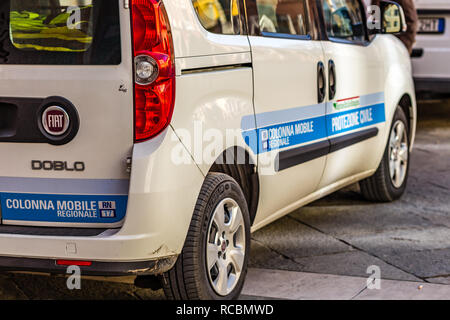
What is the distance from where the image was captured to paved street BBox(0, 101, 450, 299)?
15.2 feet

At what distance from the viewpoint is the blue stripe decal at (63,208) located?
12.2 feet

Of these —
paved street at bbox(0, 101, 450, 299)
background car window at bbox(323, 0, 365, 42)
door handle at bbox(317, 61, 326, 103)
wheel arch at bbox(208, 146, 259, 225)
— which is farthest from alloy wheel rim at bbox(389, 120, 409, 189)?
wheel arch at bbox(208, 146, 259, 225)

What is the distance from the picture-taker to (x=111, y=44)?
3.70 m

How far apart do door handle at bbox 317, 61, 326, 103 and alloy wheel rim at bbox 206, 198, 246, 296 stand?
113 cm

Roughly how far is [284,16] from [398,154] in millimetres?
2134

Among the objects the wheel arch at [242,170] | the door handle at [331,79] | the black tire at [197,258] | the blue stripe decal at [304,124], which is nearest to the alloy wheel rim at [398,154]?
the blue stripe decal at [304,124]

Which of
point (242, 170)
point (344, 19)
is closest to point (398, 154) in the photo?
point (344, 19)

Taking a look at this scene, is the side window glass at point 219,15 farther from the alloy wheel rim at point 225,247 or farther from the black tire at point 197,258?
the alloy wheel rim at point 225,247

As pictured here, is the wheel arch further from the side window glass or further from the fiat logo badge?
the fiat logo badge

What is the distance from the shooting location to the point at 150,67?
12.0 ft

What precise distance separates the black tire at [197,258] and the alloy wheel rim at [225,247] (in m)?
0.05

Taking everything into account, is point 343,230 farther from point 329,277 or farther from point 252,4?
point 252,4
